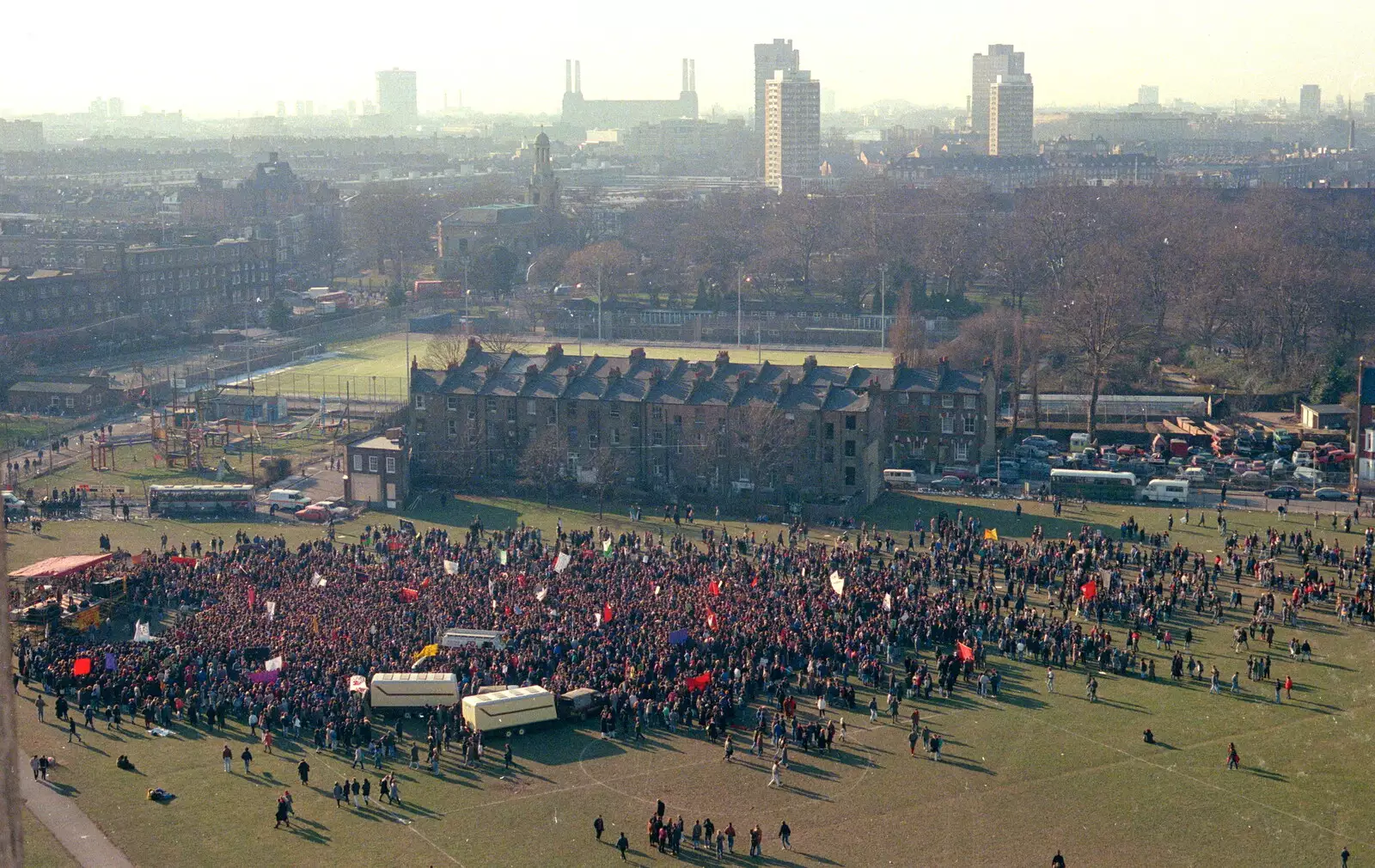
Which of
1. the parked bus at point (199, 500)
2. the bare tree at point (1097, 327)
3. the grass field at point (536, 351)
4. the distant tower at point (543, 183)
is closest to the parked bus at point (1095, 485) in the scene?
the bare tree at point (1097, 327)

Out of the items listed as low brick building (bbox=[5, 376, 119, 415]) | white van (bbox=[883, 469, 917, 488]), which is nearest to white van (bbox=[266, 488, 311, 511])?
white van (bbox=[883, 469, 917, 488])

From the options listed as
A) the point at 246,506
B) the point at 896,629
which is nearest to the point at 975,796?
the point at 896,629

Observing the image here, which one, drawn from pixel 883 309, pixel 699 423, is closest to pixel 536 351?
pixel 883 309

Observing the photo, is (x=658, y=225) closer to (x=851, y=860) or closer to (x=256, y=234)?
(x=256, y=234)

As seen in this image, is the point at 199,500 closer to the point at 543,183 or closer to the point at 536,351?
the point at 536,351

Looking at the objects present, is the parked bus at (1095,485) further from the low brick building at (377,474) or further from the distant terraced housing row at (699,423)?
the low brick building at (377,474)

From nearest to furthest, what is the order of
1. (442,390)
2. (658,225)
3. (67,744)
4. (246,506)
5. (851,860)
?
(851,860) → (67,744) → (246,506) → (442,390) → (658,225)

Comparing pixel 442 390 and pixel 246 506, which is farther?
pixel 442 390

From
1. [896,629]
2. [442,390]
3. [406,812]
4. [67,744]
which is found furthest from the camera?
[442,390]
